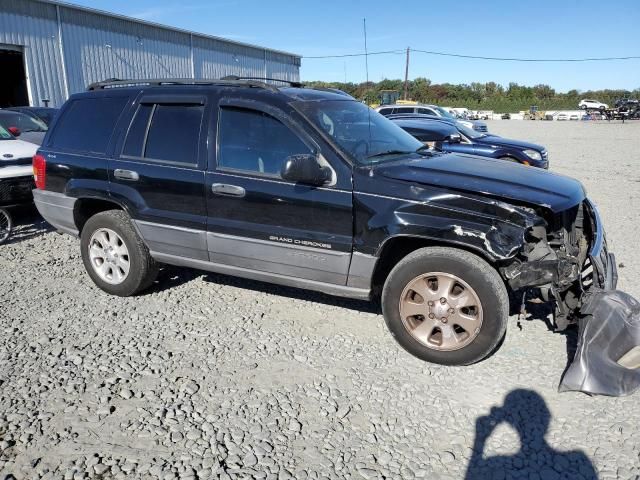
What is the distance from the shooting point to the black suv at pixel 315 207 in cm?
345

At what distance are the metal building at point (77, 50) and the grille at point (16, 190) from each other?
15.3 metres

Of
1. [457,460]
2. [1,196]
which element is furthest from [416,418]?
[1,196]

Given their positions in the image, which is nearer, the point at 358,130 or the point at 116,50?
the point at 358,130

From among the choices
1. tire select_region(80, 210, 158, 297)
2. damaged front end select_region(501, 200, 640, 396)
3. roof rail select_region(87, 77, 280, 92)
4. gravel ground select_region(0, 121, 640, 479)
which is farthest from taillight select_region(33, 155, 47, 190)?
damaged front end select_region(501, 200, 640, 396)

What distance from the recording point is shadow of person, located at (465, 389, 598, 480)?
8.55ft

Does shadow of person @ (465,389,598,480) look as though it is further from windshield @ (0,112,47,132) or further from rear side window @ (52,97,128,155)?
windshield @ (0,112,47,132)

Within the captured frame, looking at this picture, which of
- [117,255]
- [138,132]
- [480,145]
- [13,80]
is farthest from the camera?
[13,80]

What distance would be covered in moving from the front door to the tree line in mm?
64291

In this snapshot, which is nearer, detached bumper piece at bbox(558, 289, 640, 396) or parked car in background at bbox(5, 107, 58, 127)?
detached bumper piece at bbox(558, 289, 640, 396)

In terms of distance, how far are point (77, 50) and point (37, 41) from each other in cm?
189

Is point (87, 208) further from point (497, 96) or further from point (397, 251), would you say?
point (497, 96)

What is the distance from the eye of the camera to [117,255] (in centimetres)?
488

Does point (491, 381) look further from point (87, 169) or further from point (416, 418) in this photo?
point (87, 169)

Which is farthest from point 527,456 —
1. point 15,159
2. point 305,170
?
point 15,159
